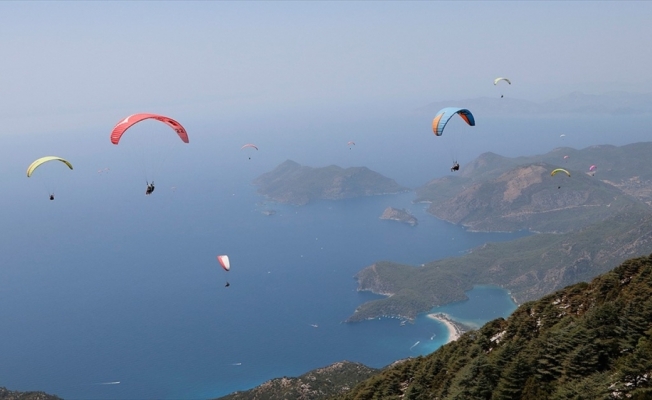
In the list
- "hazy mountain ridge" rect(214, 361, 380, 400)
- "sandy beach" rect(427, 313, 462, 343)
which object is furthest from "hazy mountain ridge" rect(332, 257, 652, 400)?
"sandy beach" rect(427, 313, 462, 343)

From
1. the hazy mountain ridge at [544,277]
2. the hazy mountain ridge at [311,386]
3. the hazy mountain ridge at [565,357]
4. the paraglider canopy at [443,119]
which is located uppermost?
the hazy mountain ridge at [544,277]

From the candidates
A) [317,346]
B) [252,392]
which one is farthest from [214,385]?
[252,392]

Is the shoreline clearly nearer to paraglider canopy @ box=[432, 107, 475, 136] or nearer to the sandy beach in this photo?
the sandy beach

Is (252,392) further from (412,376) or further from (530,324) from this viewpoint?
(530,324)

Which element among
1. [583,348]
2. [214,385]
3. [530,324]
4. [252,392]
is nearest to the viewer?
[583,348]

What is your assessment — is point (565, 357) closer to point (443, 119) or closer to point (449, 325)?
point (443, 119)

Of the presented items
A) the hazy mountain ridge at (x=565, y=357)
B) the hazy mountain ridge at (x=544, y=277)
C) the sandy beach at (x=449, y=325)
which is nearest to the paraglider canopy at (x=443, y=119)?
the hazy mountain ridge at (x=565, y=357)

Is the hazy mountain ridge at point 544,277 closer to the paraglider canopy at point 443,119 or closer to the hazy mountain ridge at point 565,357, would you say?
the paraglider canopy at point 443,119
